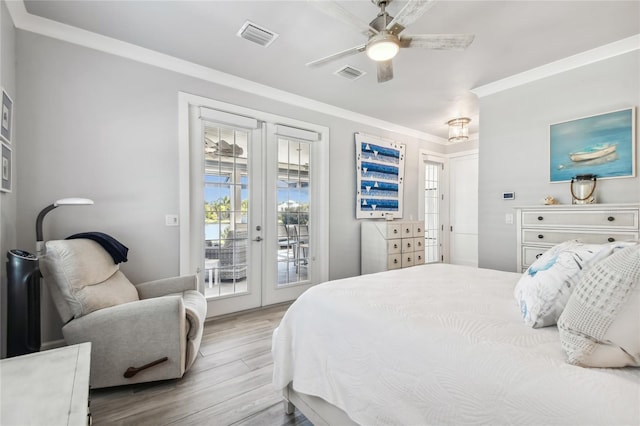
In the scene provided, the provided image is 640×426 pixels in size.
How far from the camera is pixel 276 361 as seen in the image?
1.57 meters

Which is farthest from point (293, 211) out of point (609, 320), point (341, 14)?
point (609, 320)

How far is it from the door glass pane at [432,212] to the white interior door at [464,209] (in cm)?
31

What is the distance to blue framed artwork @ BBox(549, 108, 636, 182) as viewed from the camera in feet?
8.59

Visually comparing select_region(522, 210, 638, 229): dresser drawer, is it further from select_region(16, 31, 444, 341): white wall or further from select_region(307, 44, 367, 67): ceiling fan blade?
select_region(16, 31, 444, 341): white wall

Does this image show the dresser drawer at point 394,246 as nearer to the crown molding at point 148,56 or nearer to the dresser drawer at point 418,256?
the dresser drawer at point 418,256

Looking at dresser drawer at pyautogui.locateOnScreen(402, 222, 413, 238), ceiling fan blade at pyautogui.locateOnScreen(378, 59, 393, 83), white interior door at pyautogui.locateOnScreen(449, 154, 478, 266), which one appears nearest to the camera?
ceiling fan blade at pyautogui.locateOnScreen(378, 59, 393, 83)

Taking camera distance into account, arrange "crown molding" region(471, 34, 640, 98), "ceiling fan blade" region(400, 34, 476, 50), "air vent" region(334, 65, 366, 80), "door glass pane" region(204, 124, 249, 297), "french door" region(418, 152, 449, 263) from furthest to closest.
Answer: "french door" region(418, 152, 449, 263) → "door glass pane" region(204, 124, 249, 297) → "air vent" region(334, 65, 366, 80) → "crown molding" region(471, 34, 640, 98) → "ceiling fan blade" region(400, 34, 476, 50)

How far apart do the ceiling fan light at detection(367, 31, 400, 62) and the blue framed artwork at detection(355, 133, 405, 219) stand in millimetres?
2400

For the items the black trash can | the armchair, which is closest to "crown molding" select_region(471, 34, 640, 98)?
Result: the armchair

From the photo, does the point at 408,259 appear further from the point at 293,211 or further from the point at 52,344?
the point at 52,344

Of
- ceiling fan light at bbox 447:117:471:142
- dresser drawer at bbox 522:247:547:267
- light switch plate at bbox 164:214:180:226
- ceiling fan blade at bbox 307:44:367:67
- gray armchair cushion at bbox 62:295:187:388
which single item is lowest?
gray armchair cushion at bbox 62:295:187:388

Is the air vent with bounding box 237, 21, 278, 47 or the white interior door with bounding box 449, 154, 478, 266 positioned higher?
the air vent with bounding box 237, 21, 278, 47

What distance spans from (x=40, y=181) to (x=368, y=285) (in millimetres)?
2693

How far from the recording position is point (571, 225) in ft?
8.47
